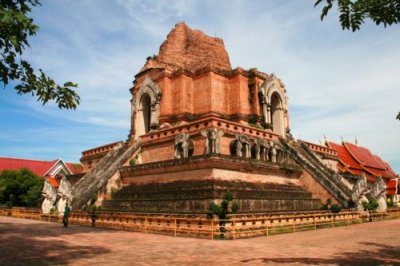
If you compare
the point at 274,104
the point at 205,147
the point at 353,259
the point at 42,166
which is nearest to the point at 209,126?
the point at 205,147

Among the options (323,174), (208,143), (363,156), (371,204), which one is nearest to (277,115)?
(323,174)

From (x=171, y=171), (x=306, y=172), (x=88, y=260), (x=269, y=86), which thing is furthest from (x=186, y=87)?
(x=88, y=260)

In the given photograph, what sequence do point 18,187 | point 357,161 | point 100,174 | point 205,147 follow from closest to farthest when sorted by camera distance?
1. point 205,147
2. point 100,174
3. point 18,187
4. point 357,161

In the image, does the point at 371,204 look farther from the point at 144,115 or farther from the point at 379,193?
the point at 144,115

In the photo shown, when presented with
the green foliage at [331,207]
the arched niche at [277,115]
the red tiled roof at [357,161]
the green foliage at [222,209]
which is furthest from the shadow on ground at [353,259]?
the red tiled roof at [357,161]

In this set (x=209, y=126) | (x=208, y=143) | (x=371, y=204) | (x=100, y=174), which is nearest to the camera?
(x=208, y=143)

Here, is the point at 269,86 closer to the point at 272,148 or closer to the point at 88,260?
the point at 272,148

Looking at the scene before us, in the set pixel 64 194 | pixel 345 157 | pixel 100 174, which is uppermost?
pixel 345 157

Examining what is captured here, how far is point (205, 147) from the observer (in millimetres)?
20578

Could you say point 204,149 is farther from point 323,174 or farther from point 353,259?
point 353,259

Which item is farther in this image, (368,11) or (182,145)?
(182,145)

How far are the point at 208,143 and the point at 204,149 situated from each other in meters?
1.24

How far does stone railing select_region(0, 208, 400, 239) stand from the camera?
13.1 metres

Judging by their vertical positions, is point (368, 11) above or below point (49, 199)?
above
